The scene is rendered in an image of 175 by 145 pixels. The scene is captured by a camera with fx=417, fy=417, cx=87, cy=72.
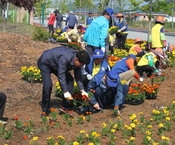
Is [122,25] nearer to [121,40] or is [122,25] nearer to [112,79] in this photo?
[121,40]

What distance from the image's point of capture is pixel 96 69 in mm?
8109

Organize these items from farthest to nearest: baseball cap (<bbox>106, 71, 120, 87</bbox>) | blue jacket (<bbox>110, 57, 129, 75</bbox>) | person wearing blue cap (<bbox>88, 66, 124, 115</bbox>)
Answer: blue jacket (<bbox>110, 57, 129, 75</bbox>), baseball cap (<bbox>106, 71, 120, 87</bbox>), person wearing blue cap (<bbox>88, 66, 124, 115</bbox>)

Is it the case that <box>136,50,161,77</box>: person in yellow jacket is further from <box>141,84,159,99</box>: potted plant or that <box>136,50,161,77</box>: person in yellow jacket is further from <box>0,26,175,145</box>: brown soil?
<box>141,84,159,99</box>: potted plant

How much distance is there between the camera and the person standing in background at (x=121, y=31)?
16.2 metres

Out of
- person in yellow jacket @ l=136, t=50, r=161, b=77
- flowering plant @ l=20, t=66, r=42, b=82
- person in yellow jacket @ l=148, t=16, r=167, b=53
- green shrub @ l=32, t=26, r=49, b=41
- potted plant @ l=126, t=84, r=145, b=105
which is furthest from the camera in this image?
green shrub @ l=32, t=26, r=49, b=41

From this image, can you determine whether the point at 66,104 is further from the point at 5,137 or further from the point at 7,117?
the point at 5,137

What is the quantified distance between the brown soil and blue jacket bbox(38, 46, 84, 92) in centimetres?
71

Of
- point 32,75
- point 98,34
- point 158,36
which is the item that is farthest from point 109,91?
point 158,36

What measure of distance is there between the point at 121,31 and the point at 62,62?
32.4 feet

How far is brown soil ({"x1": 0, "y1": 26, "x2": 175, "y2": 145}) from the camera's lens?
633 centimetres

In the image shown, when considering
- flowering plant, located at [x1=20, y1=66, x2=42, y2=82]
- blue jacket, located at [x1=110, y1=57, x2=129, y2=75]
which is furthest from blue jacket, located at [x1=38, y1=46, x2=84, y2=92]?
flowering plant, located at [x1=20, y1=66, x2=42, y2=82]

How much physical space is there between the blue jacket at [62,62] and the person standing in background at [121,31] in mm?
9376

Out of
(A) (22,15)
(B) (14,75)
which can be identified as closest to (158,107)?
(B) (14,75)

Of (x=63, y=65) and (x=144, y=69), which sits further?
(x=144, y=69)
